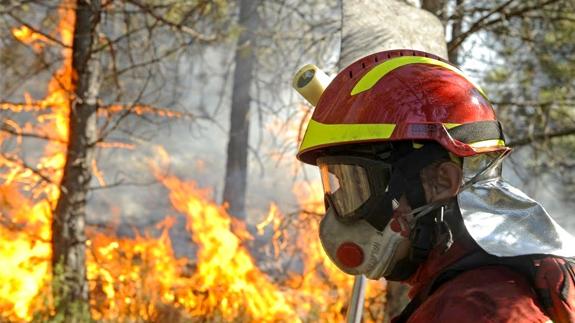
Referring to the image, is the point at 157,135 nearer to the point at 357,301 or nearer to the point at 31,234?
the point at 31,234

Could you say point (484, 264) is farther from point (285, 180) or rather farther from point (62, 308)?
point (285, 180)

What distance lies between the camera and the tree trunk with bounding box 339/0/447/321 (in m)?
4.09

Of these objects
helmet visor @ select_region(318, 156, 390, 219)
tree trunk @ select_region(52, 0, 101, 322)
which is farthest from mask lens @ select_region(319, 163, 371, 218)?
tree trunk @ select_region(52, 0, 101, 322)

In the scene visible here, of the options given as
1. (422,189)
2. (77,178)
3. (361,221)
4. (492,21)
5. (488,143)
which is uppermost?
(492,21)

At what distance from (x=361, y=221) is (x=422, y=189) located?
0.21 metres

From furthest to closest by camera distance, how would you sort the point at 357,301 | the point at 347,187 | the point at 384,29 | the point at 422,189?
the point at 384,29 → the point at 357,301 → the point at 347,187 → the point at 422,189

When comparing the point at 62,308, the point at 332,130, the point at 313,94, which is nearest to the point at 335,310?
the point at 62,308

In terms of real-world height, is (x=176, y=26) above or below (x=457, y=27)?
below

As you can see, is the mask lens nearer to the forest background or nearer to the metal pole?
the metal pole

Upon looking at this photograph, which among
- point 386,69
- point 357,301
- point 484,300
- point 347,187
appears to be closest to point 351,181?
point 347,187

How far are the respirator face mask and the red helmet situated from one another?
9 cm

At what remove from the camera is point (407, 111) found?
1926mm

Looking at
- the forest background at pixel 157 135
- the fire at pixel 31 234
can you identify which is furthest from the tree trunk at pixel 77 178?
the fire at pixel 31 234

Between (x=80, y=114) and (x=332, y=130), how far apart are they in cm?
579
